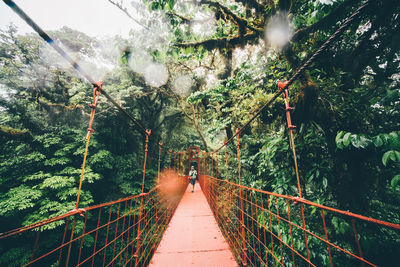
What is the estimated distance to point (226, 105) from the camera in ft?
14.0

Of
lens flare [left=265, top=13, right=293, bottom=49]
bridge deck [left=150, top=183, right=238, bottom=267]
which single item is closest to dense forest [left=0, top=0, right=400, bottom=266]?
lens flare [left=265, top=13, right=293, bottom=49]

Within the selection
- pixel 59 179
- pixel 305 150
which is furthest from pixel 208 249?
pixel 59 179

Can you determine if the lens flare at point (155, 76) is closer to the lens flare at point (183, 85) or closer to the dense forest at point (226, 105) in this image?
the dense forest at point (226, 105)

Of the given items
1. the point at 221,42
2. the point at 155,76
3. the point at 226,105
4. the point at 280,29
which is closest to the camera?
the point at 280,29

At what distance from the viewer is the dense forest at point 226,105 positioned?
4.97 feet

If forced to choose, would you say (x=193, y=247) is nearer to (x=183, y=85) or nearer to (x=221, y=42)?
(x=221, y=42)

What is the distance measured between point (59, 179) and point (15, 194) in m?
1.09

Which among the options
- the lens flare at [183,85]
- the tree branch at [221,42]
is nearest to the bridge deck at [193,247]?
the tree branch at [221,42]

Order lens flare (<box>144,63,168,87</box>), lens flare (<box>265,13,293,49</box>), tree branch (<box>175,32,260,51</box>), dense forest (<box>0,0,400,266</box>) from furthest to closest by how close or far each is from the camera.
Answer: lens flare (<box>144,63,168,87</box>), tree branch (<box>175,32,260,51</box>), lens flare (<box>265,13,293,49</box>), dense forest (<box>0,0,400,266</box>)

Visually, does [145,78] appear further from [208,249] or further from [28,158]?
[208,249]

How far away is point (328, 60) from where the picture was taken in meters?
2.00

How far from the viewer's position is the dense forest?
59.6 inches

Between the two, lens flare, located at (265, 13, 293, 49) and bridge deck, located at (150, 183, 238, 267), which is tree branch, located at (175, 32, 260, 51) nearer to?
lens flare, located at (265, 13, 293, 49)

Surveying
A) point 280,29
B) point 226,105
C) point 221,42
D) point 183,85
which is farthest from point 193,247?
point 183,85
